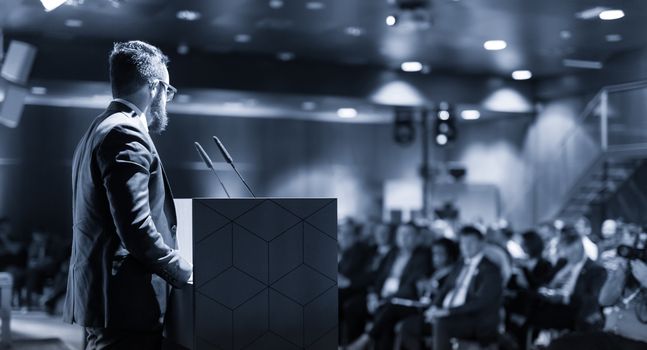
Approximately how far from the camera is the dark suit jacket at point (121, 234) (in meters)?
1.75

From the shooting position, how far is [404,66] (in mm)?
12125

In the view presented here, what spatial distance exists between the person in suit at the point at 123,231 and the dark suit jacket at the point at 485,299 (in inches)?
146

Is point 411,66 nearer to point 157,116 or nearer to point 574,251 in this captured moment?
point 574,251

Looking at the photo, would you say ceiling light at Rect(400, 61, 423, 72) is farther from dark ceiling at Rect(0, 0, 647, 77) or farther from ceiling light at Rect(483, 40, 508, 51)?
ceiling light at Rect(483, 40, 508, 51)

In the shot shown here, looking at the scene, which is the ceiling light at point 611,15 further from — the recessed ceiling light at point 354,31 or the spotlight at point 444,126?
the spotlight at point 444,126

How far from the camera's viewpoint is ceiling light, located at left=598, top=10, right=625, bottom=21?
8.94m

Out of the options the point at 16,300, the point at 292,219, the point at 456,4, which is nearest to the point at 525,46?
the point at 456,4

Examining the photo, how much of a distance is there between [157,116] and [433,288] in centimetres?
440

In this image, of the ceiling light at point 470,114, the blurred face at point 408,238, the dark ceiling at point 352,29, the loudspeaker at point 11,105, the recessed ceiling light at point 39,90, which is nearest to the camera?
the blurred face at point 408,238

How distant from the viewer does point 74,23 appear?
9367 millimetres

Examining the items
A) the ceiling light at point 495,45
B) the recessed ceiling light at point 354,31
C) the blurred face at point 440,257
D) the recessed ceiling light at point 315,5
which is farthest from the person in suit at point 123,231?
the ceiling light at point 495,45

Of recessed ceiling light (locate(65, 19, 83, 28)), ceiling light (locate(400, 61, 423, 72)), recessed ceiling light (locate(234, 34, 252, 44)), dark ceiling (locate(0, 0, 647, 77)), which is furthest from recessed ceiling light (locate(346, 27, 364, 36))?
recessed ceiling light (locate(65, 19, 83, 28))

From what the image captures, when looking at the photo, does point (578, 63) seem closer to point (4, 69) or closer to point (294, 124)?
point (294, 124)

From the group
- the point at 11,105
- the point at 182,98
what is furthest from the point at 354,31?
the point at 11,105
